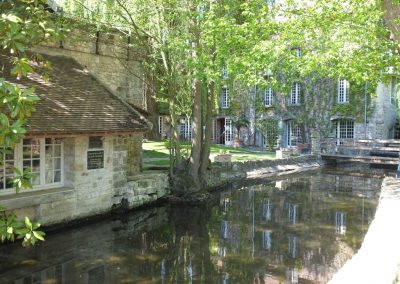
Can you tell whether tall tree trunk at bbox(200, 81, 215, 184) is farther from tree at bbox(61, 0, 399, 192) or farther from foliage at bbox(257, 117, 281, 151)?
foliage at bbox(257, 117, 281, 151)

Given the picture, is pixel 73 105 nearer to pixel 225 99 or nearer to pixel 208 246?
pixel 208 246

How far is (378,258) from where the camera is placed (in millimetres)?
5031

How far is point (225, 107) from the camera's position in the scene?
1265 inches

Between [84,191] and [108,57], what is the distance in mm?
4897

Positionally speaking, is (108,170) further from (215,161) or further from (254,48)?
(215,161)

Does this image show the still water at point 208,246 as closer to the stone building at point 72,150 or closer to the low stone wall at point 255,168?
the stone building at point 72,150

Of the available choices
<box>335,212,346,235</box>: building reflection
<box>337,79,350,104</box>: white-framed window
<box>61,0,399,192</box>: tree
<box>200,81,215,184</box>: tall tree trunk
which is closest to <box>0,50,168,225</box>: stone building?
<box>61,0,399,192</box>: tree

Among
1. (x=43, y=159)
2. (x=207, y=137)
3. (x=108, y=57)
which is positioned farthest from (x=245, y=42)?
(x=43, y=159)

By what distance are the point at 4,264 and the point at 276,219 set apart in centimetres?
692

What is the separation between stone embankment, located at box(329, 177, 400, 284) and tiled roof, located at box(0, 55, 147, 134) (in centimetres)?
660

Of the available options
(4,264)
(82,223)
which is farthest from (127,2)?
(4,264)

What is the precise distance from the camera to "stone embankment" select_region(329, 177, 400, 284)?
4.40 metres

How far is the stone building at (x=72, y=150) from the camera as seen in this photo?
29.9ft

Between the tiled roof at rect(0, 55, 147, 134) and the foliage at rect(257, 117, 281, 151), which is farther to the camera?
the foliage at rect(257, 117, 281, 151)
